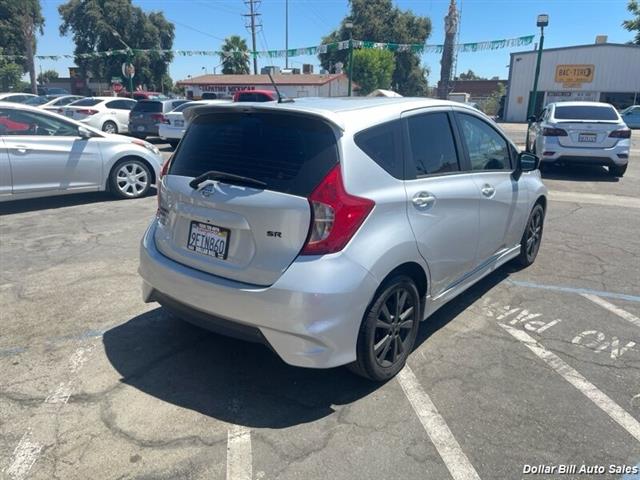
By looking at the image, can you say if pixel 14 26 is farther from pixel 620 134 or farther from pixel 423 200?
pixel 423 200

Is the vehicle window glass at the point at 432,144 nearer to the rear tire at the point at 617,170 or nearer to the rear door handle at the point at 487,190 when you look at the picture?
the rear door handle at the point at 487,190

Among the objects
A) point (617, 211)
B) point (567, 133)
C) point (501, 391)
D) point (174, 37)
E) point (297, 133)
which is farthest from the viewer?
point (174, 37)

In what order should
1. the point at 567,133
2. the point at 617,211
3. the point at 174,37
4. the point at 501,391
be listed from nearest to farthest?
the point at 501,391 < the point at 617,211 < the point at 567,133 < the point at 174,37

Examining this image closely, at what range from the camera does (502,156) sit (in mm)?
4605

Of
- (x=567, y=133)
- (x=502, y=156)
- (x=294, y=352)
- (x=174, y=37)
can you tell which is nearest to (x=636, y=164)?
(x=567, y=133)

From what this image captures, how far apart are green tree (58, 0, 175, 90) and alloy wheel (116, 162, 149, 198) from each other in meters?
50.4

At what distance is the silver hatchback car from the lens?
2.73m

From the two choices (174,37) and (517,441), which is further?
(174,37)

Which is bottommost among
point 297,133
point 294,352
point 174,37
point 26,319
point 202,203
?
point 26,319

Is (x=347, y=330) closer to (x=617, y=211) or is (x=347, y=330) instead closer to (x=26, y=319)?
(x=26, y=319)

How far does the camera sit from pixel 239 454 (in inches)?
101

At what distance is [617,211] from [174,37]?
59309 mm

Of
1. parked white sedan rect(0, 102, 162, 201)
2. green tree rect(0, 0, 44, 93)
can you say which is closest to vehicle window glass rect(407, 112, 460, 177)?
parked white sedan rect(0, 102, 162, 201)

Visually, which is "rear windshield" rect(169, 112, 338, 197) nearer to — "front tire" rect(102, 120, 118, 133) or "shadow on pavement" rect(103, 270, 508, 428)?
"shadow on pavement" rect(103, 270, 508, 428)
